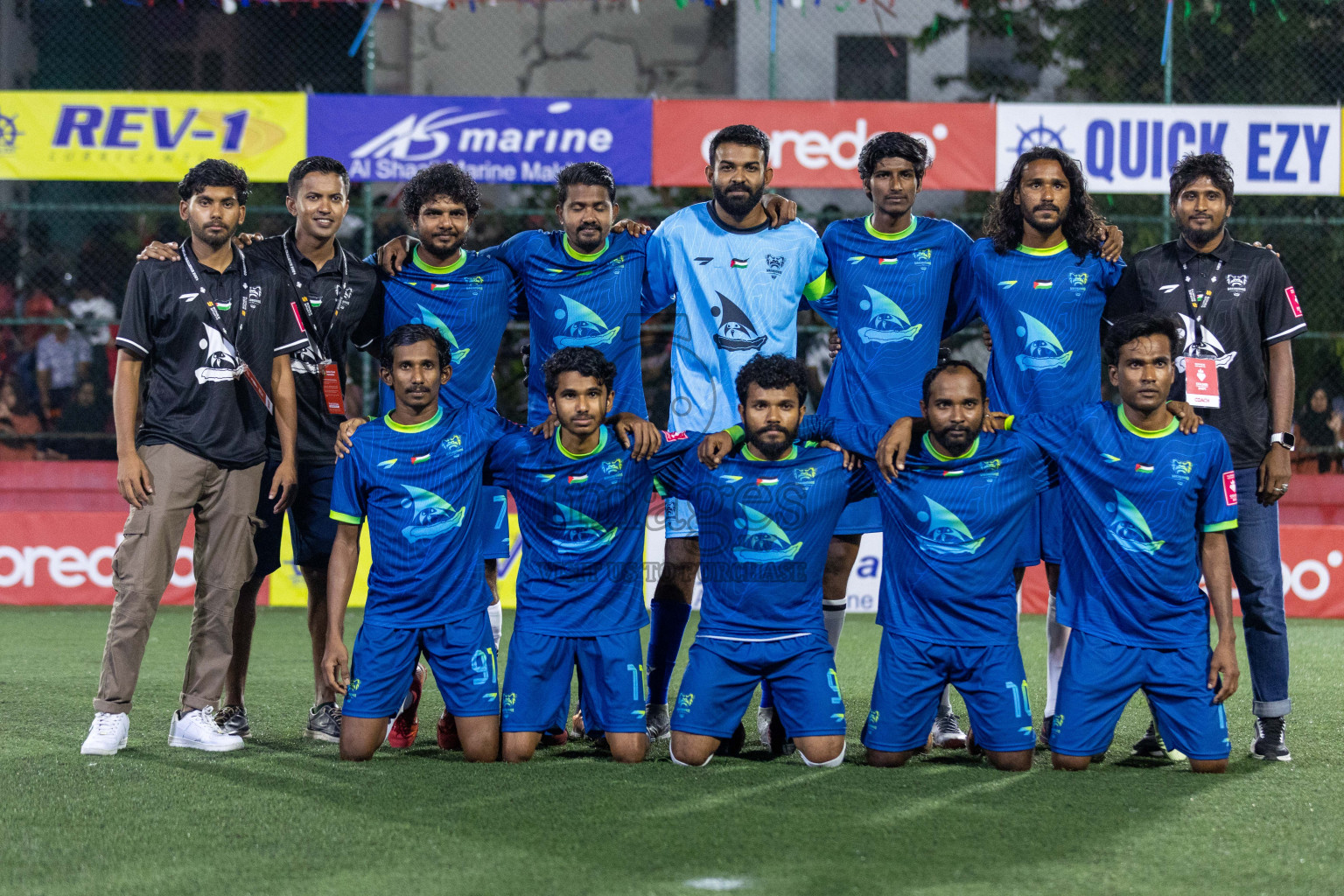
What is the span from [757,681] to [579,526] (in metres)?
0.81

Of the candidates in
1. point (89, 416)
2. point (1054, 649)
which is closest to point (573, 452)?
point (1054, 649)

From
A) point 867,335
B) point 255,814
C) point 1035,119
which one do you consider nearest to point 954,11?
point 1035,119

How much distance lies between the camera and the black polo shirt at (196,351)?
16.8ft

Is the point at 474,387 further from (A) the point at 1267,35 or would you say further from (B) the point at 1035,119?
(A) the point at 1267,35

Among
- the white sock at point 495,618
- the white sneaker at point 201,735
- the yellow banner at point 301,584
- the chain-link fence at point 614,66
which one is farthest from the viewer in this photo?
the chain-link fence at point 614,66

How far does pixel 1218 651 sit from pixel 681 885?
7.51 feet

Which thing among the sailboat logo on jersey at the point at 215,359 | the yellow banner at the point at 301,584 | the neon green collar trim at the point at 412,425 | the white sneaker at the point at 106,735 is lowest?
the yellow banner at the point at 301,584

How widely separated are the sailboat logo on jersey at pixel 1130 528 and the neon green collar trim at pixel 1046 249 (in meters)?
0.94

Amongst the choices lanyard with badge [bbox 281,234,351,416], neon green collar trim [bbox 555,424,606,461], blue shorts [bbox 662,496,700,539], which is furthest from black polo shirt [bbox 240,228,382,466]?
blue shorts [bbox 662,496,700,539]

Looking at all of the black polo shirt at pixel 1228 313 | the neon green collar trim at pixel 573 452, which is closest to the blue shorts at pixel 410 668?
the neon green collar trim at pixel 573 452

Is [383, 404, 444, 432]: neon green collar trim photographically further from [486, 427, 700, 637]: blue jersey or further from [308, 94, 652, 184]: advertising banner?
[308, 94, 652, 184]: advertising banner

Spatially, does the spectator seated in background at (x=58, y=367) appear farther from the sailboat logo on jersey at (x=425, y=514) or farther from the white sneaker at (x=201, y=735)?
the sailboat logo on jersey at (x=425, y=514)

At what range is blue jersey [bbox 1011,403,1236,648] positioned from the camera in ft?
15.8

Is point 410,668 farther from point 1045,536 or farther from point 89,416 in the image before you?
point 89,416
